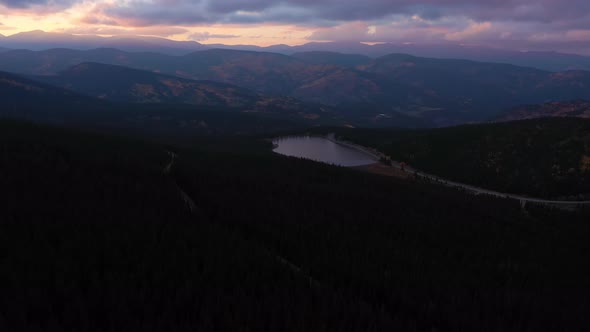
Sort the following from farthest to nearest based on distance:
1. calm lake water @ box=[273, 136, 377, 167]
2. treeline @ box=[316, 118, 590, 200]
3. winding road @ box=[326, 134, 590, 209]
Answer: calm lake water @ box=[273, 136, 377, 167] < treeline @ box=[316, 118, 590, 200] < winding road @ box=[326, 134, 590, 209]

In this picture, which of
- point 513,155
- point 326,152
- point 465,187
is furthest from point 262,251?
point 326,152

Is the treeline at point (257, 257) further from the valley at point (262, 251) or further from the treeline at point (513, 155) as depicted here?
the treeline at point (513, 155)

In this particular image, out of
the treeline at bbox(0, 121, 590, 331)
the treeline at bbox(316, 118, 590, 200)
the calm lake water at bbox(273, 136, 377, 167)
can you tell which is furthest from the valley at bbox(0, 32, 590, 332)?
the calm lake water at bbox(273, 136, 377, 167)

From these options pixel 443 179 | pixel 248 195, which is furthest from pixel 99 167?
pixel 443 179

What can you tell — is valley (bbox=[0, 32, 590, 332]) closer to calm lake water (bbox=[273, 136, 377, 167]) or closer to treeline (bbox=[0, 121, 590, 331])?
treeline (bbox=[0, 121, 590, 331])

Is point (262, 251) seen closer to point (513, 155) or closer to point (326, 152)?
point (513, 155)

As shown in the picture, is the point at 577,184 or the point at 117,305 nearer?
the point at 117,305

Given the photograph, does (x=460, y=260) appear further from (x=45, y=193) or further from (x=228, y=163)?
(x=228, y=163)
